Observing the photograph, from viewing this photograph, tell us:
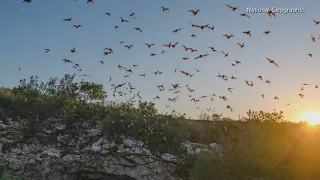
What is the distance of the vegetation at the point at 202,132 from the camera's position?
13.2 metres

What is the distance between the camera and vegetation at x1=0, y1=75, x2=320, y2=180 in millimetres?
13164

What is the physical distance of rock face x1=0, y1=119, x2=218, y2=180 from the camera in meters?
16.9

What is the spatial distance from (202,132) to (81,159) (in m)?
6.18

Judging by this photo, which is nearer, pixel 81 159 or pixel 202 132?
pixel 81 159

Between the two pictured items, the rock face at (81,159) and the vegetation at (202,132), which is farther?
the rock face at (81,159)

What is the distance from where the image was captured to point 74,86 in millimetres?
25406

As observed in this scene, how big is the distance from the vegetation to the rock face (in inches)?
18.8

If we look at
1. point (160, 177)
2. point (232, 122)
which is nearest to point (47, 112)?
point (160, 177)

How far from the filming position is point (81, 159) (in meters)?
17.2

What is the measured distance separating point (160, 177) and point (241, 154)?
469 cm

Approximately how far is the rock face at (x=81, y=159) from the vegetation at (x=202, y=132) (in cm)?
48

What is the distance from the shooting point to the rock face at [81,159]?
1692 centimetres

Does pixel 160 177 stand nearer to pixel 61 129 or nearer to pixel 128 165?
pixel 128 165

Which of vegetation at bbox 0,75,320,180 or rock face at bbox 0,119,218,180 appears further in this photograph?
rock face at bbox 0,119,218,180
